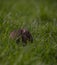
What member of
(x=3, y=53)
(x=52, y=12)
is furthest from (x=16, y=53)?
(x=52, y=12)

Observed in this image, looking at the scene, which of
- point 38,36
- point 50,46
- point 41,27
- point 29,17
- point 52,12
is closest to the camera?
point 50,46

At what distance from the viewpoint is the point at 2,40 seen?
14.3 feet

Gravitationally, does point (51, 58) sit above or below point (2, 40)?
below

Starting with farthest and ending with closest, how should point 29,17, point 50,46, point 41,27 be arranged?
point 29,17, point 41,27, point 50,46

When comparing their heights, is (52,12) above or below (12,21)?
below

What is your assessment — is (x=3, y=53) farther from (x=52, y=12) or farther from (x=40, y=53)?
(x=52, y=12)

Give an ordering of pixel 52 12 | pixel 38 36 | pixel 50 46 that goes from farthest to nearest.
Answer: pixel 52 12 → pixel 38 36 → pixel 50 46

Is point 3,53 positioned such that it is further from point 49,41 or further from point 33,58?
point 49,41

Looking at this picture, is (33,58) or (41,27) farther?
(41,27)

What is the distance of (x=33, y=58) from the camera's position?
390cm

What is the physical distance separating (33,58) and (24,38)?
0.54 metres

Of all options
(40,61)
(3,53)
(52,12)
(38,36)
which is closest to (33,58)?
(40,61)

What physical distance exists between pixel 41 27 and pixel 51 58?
1090 mm

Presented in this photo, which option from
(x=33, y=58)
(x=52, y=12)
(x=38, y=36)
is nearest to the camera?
(x=33, y=58)
